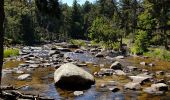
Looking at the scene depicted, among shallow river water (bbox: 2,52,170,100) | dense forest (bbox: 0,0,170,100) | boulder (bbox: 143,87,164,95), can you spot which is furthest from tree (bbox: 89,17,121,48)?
boulder (bbox: 143,87,164,95)

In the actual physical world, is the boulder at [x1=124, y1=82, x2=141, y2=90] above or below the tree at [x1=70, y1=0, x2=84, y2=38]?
below

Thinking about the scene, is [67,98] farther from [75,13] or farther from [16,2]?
[75,13]

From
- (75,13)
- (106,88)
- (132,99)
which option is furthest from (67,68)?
(75,13)

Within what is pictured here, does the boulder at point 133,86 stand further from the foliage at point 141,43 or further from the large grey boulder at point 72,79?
the foliage at point 141,43

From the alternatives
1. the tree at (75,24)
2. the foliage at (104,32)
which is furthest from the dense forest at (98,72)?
the tree at (75,24)

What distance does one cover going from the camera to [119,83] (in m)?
29.2

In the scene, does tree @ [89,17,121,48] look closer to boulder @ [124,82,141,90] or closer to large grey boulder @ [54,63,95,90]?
large grey boulder @ [54,63,95,90]

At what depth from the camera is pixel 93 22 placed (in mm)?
75875

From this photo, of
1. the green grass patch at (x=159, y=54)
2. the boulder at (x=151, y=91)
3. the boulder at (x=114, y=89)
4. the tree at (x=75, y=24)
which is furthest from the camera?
the tree at (x=75, y=24)

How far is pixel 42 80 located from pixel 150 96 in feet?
35.1

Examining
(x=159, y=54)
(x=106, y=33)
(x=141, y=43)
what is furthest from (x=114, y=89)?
(x=106, y=33)

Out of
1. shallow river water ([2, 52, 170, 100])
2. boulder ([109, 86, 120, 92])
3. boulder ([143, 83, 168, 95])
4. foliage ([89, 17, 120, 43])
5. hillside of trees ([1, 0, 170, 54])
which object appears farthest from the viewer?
foliage ([89, 17, 120, 43])

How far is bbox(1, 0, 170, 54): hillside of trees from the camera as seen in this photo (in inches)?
687

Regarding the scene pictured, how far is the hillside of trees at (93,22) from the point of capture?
57.2 feet
